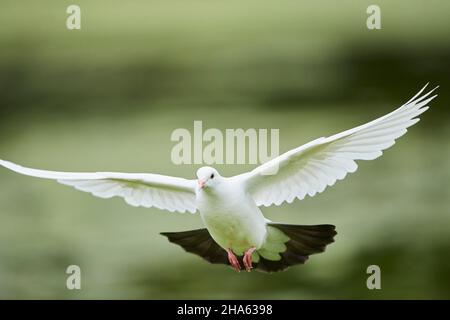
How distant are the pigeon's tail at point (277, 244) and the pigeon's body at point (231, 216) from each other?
0.10m

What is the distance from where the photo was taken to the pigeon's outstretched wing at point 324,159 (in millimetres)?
2828

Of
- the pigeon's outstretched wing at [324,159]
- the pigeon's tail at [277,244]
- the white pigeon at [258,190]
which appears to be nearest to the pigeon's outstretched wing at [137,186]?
the white pigeon at [258,190]

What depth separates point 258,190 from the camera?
3029 mm

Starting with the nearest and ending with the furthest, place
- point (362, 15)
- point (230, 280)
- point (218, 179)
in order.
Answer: point (218, 179) < point (362, 15) < point (230, 280)

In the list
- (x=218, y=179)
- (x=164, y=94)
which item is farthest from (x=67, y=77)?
(x=218, y=179)

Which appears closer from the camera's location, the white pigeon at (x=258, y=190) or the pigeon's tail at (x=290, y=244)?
the white pigeon at (x=258, y=190)

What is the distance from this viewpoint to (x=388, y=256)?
368cm

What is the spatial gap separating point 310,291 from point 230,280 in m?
0.35

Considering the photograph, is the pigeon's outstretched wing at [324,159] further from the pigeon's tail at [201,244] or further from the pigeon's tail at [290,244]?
the pigeon's tail at [201,244]

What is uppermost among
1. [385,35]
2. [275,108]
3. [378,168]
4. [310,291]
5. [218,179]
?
[385,35]

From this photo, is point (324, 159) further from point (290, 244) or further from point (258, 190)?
point (290, 244)

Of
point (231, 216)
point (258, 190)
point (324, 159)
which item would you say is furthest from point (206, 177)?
point (324, 159)

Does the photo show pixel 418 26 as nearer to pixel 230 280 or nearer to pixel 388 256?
pixel 388 256

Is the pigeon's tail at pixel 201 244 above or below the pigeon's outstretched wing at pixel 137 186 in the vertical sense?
below
